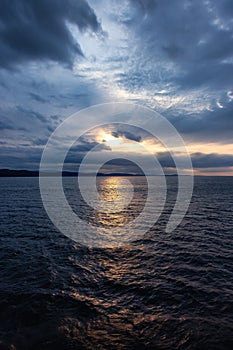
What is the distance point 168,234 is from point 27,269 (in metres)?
16.7

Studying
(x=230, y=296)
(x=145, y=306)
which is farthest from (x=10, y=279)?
(x=230, y=296)

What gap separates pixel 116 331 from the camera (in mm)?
9227

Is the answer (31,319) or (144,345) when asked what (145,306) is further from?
(31,319)

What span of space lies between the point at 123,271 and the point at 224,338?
Answer: 7589mm

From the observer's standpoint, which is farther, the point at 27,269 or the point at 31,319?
the point at 27,269

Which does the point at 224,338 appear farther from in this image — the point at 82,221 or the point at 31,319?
the point at 82,221

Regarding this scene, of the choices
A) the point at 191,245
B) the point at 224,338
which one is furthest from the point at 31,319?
the point at 191,245

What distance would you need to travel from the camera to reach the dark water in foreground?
29.0 feet

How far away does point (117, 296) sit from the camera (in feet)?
39.1

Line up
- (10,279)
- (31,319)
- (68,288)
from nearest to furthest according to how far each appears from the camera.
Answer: (31,319) → (68,288) → (10,279)

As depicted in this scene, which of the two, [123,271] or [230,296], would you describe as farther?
[123,271]

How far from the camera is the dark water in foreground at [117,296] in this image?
884 cm

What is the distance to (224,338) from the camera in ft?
29.1

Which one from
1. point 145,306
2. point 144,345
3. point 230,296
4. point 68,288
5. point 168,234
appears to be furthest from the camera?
point 168,234
